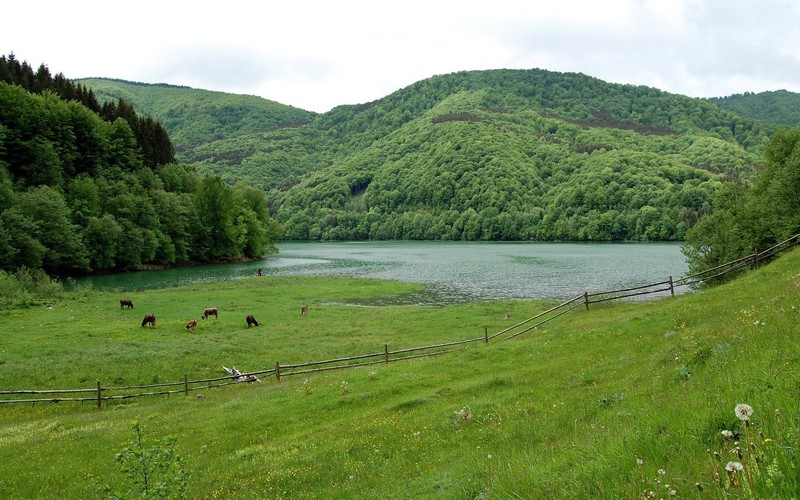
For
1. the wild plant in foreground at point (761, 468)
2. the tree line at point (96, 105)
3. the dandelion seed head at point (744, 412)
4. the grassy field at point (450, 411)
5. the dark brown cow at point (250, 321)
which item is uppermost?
the tree line at point (96, 105)

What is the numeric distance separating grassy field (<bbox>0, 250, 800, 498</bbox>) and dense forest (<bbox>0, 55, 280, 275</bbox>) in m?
41.7

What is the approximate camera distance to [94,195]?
292 feet

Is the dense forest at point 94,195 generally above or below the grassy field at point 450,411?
above

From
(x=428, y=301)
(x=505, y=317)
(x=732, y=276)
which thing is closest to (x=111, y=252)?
(x=428, y=301)

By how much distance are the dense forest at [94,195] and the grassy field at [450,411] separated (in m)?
41.7

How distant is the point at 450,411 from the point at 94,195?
96.2 metres

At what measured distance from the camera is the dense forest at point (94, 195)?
73.9m

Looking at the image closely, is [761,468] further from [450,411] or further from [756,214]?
[756,214]

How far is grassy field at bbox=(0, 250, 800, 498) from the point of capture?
5.14 m

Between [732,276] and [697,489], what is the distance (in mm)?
43661

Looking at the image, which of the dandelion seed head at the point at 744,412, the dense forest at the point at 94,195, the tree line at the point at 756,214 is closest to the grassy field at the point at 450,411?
the dandelion seed head at the point at 744,412

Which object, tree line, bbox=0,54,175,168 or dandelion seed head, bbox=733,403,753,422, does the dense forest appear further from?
dandelion seed head, bbox=733,403,753,422

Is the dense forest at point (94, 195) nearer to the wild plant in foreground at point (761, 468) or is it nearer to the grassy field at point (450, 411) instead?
the grassy field at point (450, 411)

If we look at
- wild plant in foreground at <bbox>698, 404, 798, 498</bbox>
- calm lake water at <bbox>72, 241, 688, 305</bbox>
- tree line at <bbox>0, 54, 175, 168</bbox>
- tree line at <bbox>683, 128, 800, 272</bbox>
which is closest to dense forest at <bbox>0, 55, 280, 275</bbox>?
tree line at <bbox>0, 54, 175, 168</bbox>
